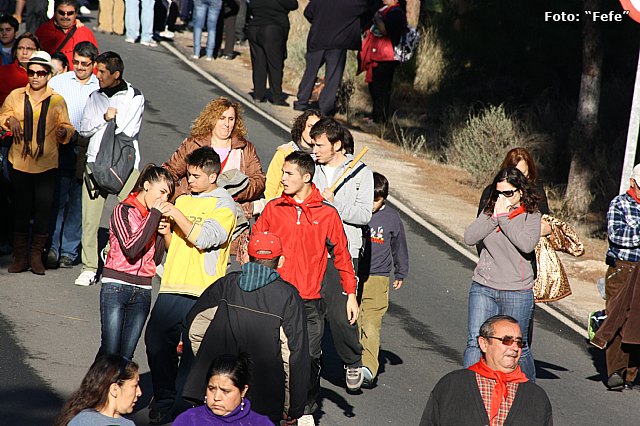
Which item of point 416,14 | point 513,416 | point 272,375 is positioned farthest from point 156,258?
point 416,14

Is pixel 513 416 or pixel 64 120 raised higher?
pixel 64 120

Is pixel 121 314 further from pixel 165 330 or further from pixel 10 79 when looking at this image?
pixel 10 79

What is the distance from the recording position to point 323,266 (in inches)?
343

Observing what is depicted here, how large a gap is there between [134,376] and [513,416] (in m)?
2.00

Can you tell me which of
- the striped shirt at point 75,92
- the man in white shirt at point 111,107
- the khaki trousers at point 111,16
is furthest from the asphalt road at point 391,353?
the khaki trousers at point 111,16

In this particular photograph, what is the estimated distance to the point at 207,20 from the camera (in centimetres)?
2369

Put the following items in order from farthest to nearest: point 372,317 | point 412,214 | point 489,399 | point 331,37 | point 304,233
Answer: point 331,37, point 412,214, point 372,317, point 304,233, point 489,399

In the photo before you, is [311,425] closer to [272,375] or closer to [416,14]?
[272,375]

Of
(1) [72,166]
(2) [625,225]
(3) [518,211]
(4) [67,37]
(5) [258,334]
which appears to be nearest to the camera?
(5) [258,334]

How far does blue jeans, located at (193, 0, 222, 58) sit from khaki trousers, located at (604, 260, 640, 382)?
14.0 metres

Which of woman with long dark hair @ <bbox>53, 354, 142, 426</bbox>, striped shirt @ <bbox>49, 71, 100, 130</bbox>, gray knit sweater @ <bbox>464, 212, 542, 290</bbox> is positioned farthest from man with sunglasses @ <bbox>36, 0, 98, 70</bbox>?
woman with long dark hair @ <bbox>53, 354, 142, 426</bbox>

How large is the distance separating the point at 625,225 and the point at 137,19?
15734mm

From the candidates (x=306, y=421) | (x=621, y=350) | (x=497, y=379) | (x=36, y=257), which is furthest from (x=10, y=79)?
(x=497, y=379)

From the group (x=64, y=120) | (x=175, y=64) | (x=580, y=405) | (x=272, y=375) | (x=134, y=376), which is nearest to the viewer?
(x=134, y=376)
